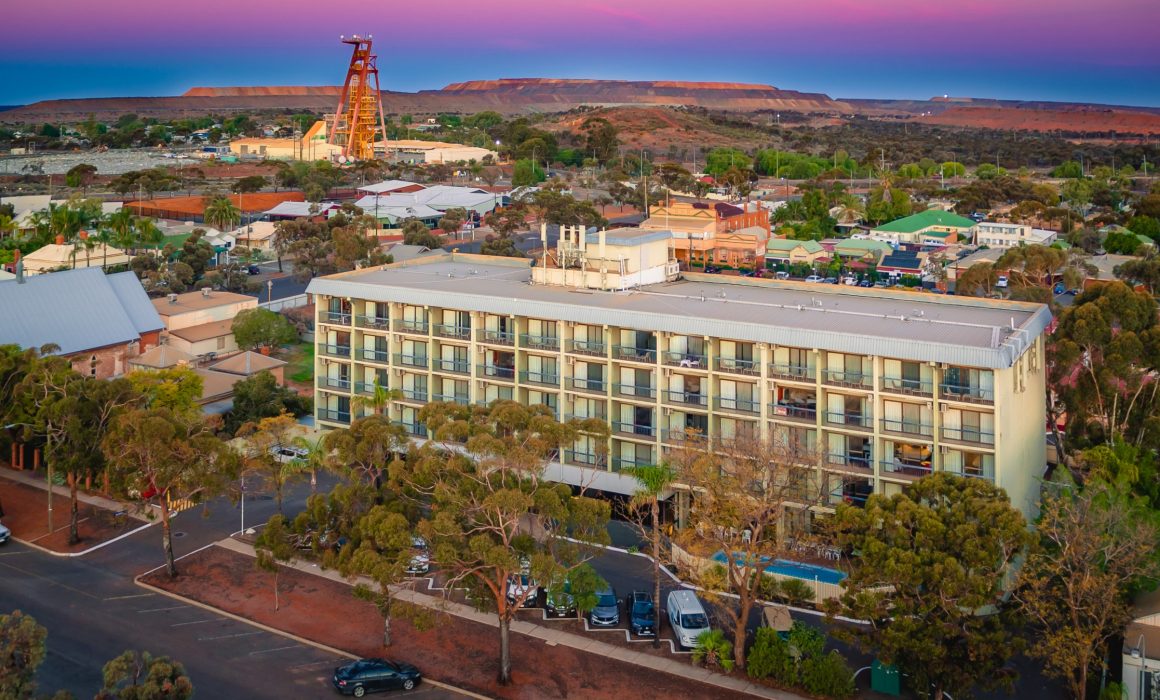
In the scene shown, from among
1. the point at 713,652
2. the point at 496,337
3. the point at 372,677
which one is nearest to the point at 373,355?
the point at 496,337

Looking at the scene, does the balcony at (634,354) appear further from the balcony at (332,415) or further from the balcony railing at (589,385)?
the balcony at (332,415)

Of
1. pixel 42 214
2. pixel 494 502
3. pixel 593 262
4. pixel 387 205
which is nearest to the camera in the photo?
pixel 494 502

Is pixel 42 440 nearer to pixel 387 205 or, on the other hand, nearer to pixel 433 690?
pixel 433 690

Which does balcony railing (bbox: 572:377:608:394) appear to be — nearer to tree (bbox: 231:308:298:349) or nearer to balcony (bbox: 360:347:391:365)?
balcony (bbox: 360:347:391:365)

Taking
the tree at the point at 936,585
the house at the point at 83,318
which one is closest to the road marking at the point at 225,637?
the tree at the point at 936,585

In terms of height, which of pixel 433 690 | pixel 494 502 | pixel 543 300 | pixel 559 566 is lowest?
pixel 433 690

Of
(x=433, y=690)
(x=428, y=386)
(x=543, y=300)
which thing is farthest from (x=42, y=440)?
(x=433, y=690)

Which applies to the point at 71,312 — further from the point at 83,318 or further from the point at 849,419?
the point at 849,419
